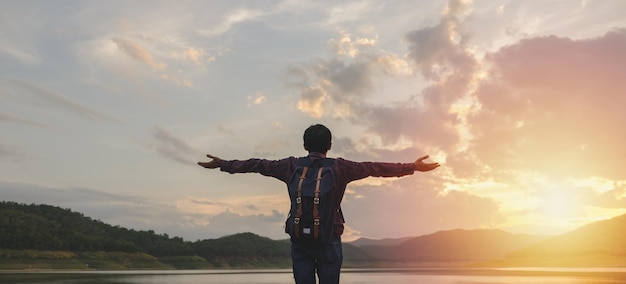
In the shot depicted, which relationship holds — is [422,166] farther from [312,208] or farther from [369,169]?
[312,208]

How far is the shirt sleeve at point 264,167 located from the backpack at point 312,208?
0.28 metres

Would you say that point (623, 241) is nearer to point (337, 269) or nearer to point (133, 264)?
point (133, 264)

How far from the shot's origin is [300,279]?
5.54 metres

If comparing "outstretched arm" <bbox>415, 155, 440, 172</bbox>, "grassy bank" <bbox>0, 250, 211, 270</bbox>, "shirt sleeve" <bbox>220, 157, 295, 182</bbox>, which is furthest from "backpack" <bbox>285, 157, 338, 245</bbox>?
"grassy bank" <bbox>0, 250, 211, 270</bbox>

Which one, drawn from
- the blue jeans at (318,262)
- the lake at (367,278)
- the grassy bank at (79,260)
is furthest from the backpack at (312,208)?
the grassy bank at (79,260)

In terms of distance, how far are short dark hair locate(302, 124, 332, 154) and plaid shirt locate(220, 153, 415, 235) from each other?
60mm

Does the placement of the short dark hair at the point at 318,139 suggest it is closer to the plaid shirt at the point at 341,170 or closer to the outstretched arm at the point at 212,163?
the plaid shirt at the point at 341,170

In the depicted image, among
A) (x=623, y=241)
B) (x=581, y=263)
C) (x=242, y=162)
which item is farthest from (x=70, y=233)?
(x=242, y=162)

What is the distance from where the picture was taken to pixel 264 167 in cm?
596

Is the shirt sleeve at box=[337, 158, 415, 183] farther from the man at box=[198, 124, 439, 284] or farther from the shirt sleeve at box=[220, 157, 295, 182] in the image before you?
the shirt sleeve at box=[220, 157, 295, 182]

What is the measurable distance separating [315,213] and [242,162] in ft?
3.97

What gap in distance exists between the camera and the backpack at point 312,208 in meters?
5.30

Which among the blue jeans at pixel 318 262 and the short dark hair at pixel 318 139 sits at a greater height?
the short dark hair at pixel 318 139

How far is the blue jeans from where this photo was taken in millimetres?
5438
